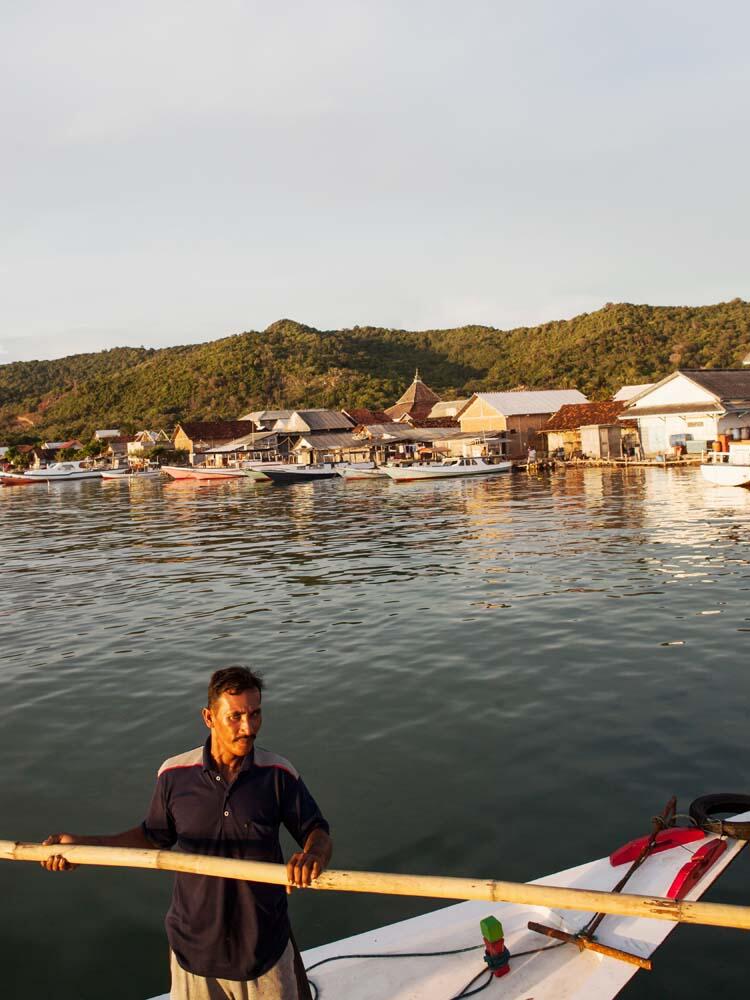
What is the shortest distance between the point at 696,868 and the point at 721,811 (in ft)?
3.32

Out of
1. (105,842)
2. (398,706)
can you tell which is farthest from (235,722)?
(398,706)

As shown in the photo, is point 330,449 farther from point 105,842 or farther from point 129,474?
point 105,842

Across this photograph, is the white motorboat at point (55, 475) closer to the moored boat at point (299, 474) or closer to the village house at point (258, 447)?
the village house at point (258, 447)

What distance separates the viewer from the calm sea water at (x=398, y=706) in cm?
575

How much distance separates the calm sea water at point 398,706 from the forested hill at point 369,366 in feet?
231

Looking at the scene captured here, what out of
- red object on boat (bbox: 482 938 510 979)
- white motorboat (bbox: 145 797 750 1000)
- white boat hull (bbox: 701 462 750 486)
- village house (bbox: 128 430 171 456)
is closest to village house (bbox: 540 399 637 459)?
white boat hull (bbox: 701 462 750 486)

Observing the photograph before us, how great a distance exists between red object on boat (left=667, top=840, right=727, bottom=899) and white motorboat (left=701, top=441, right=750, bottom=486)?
29900 millimetres

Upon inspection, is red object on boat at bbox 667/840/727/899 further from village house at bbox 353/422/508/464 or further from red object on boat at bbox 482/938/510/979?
village house at bbox 353/422/508/464

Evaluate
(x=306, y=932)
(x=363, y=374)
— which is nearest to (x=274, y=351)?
(x=363, y=374)

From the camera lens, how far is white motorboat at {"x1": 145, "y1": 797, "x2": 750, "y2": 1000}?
14.1 feet

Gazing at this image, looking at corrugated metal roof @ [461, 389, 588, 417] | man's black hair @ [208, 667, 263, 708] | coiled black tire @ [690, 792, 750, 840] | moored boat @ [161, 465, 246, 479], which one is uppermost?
corrugated metal roof @ [461, 389, 588, 417]

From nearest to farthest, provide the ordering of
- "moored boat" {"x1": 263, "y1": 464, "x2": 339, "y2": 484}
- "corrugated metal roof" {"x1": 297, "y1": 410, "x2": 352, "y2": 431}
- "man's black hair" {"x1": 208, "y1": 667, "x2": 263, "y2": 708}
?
"man's black hair" {"x1": 208, "y1": 667, "x2": 263, "y2": 708}
"moored boat" {"x1": 263, "y1": 464, "x2": 339, "y2": 484}
"corrugated metal roof" {"x1": 297, "y1": 410, "x2": 352, "y2": 431}

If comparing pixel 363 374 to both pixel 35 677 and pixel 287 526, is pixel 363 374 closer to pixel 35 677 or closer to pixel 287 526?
pixel 287 526

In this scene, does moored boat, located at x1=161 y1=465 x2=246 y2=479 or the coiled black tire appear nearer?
the coiled black tire
